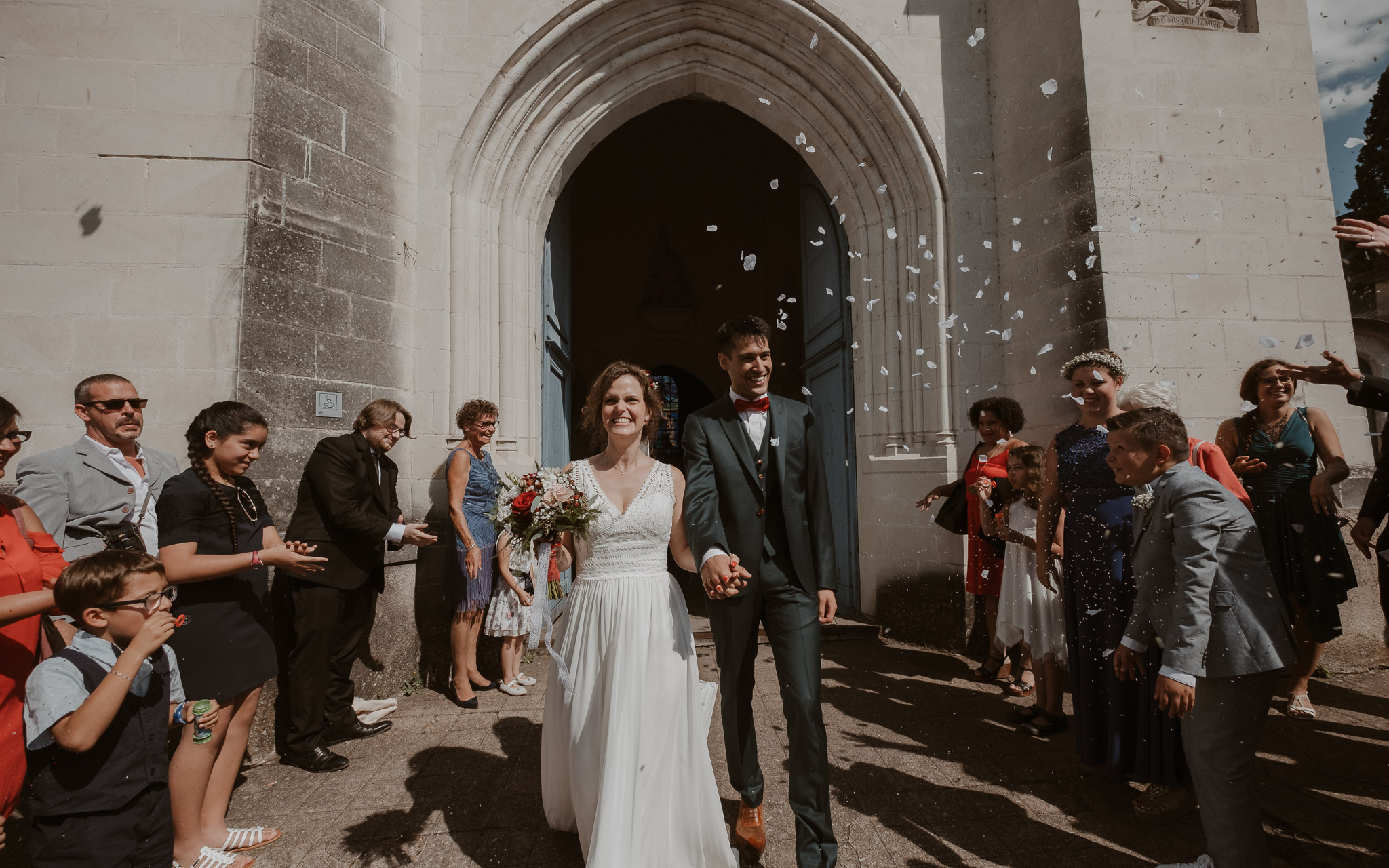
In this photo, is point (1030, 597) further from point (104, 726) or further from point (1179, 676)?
point (104, 726)

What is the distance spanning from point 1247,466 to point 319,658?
195 inches

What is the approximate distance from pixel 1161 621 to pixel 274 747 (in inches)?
159

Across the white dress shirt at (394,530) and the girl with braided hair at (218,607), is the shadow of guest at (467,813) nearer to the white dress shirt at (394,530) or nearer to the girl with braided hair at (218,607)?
the girl with braided hair at (218,607)

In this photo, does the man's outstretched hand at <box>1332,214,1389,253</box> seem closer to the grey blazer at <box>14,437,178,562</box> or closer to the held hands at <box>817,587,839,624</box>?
the held hands at <box>817,587,839,624</box>

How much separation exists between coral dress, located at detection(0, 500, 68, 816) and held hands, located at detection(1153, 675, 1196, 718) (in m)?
3.42

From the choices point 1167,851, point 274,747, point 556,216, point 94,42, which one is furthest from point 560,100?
point 1167,851

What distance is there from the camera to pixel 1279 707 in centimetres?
369

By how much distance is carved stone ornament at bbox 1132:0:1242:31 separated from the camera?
4695 mm

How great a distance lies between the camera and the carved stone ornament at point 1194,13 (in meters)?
4.70

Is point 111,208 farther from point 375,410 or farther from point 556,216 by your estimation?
point 556,216

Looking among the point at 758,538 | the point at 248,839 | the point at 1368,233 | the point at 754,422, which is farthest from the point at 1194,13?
the point at 248,839

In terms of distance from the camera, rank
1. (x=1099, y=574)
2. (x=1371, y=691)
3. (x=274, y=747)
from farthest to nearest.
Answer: (x=1371, y=691) < (x=274, y=747) < (x=1099, y=574)

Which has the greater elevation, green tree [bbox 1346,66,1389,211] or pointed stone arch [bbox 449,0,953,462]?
green tree [bbox 1346,66,1389,211]

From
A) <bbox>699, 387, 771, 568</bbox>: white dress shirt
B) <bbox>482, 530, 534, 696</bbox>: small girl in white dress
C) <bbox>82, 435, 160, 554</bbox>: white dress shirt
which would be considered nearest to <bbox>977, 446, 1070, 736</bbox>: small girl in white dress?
<bbox>699, 387, 771, 568</bbox>: white dress shirt
